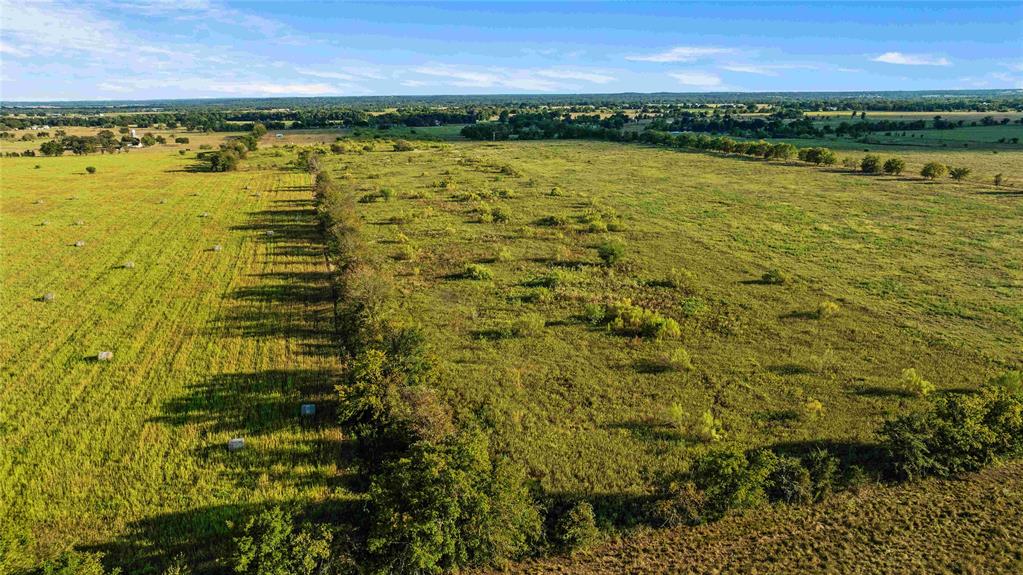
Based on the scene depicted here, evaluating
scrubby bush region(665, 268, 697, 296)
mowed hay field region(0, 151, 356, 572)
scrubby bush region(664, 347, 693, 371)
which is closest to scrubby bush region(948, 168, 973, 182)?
scrubby bush region(665, 268, 697, 296)

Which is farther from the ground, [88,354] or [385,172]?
[385,172]

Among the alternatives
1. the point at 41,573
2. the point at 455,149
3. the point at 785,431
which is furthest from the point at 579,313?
the point at 455,149

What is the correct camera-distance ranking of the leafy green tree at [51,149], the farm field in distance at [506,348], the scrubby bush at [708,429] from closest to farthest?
the farm field in distance at [506,348] < the scrubby bush at [708,429] < the leafy green tree at [51,149]

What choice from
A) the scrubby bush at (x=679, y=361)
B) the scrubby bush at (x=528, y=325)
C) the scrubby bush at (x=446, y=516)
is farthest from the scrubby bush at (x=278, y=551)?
the scrubby bush at (x=679, y=361)

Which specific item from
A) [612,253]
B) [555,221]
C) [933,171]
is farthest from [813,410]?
[933,171]

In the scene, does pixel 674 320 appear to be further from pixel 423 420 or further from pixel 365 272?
pixel 365 272

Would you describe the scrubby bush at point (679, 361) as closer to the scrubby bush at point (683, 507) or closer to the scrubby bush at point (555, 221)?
the scrubby bush at point (683, 507)
